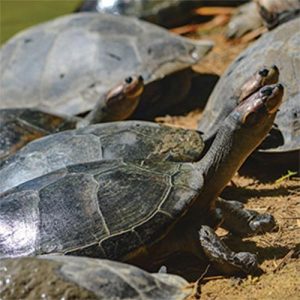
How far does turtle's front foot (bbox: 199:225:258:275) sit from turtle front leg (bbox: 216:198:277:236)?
15.7 inches

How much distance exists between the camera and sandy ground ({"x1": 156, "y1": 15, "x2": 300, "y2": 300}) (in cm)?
380

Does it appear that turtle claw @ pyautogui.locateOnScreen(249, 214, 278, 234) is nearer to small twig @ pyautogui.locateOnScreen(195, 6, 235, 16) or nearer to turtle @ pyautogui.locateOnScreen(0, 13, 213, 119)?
turtle @ pyautogui.locateOnScreen(0, 13, 213, 119)

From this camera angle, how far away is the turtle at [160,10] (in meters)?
10.7

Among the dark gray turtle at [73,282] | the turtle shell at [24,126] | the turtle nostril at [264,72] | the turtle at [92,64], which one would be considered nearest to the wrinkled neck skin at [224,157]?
the dark gray turtle at [73,282]

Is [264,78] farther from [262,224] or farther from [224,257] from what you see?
[224,257]

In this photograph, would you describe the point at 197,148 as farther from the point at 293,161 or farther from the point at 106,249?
the point at 106,249

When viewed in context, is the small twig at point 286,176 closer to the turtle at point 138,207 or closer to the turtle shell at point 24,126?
the turtle at point 138,207

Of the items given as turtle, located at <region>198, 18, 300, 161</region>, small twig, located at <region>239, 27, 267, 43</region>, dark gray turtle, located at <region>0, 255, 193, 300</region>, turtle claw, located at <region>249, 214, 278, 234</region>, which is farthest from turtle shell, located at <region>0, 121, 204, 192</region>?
small twig, located at <region>239, 27, 267, 43</region>

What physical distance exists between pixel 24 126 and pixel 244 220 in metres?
2.41

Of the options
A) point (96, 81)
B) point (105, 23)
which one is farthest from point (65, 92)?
point (105, 23)

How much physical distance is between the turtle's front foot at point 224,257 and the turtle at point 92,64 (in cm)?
340

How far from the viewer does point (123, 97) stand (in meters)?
6.47

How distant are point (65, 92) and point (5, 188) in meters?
2.77

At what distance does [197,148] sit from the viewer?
193 inches
